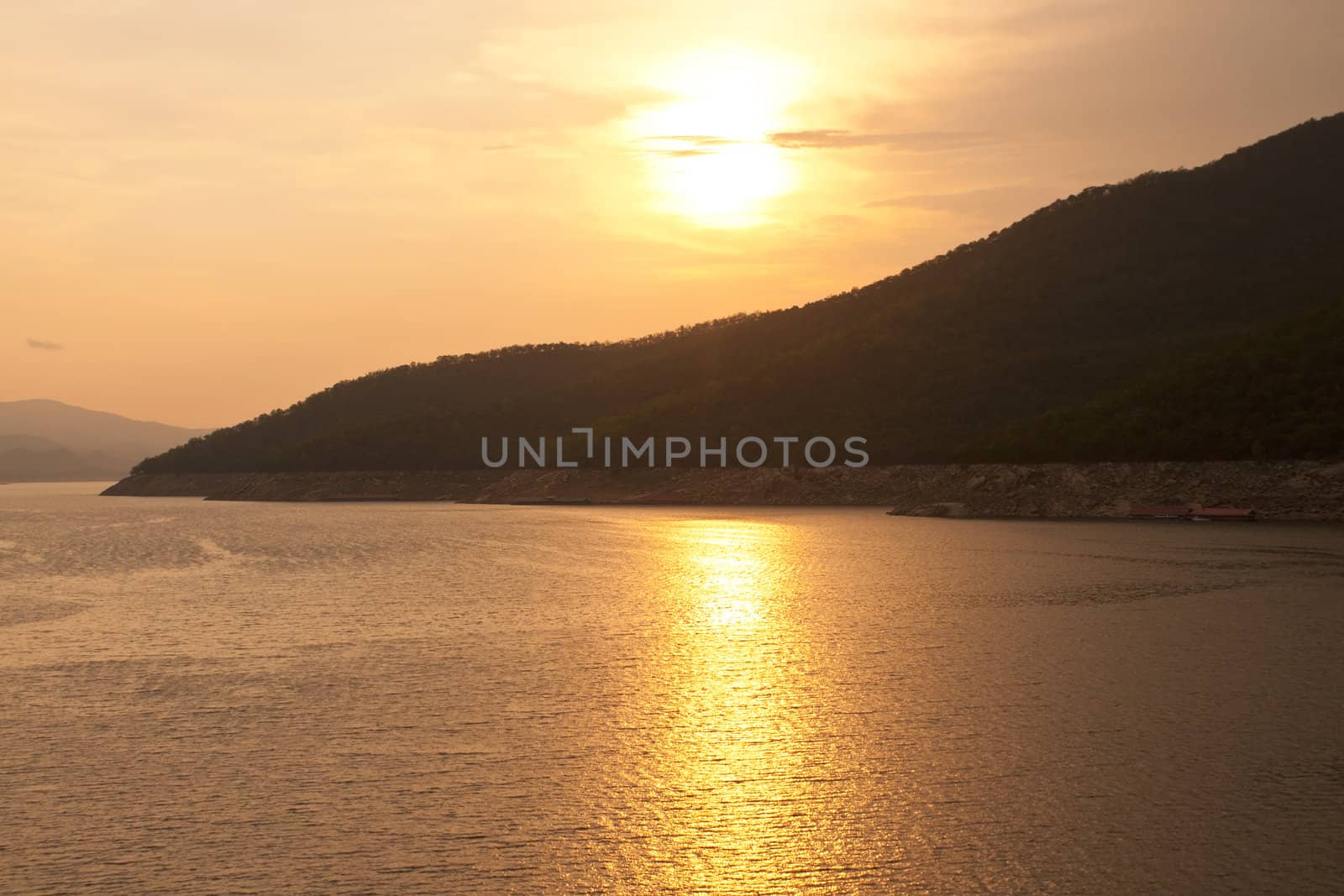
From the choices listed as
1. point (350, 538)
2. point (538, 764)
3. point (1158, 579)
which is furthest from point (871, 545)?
point (538, 764)

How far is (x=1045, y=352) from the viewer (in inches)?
4749

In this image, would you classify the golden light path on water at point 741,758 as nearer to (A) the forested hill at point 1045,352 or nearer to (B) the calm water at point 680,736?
(B) the calm water at point 680,736

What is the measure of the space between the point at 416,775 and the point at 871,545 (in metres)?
39.6

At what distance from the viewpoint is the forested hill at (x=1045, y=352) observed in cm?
8444

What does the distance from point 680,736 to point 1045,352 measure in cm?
11105

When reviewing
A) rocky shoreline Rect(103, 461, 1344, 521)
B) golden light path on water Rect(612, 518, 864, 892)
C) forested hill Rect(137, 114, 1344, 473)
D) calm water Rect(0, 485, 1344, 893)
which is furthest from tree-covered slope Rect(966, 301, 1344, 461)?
golden light path on water Rect(612, 518, 864, 892)

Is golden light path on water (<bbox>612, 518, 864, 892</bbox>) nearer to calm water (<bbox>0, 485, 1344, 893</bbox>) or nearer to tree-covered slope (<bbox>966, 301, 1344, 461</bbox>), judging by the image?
calm water (<bbox>0, 485, 1344, 893</bbox>)

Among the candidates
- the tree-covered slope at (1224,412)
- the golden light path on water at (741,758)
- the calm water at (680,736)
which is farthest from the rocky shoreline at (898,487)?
the golden light path on water at (741,758)

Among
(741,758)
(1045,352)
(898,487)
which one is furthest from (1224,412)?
(741,758)

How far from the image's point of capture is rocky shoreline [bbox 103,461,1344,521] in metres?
70.5

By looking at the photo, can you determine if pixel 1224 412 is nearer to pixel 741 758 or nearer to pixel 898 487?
pixel 898 487

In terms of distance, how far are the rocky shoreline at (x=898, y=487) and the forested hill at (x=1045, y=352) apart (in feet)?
8.20

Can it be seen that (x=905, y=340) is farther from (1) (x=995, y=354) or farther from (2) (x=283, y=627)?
(2) (x=283, y=627)

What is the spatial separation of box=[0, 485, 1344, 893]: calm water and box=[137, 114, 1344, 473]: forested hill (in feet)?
160
